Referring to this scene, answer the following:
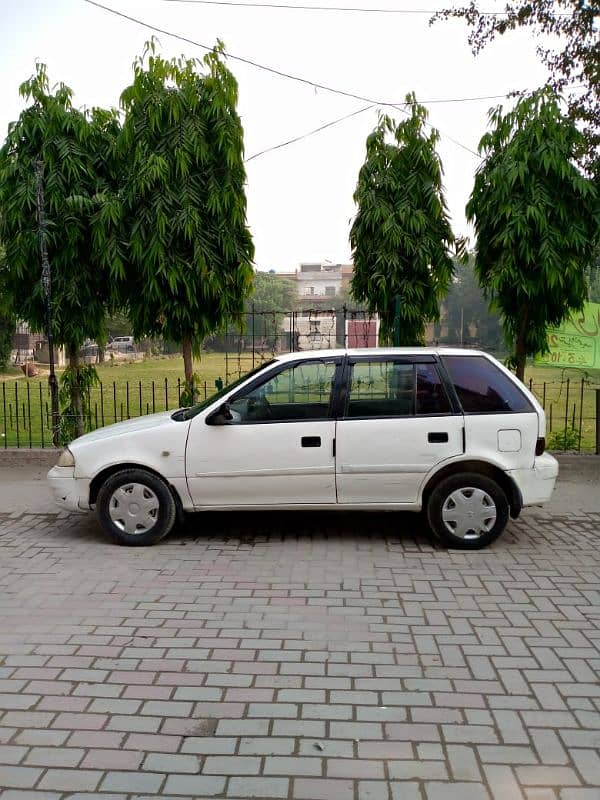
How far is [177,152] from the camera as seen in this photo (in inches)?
323

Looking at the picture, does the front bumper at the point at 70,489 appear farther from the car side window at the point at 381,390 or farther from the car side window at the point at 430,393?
the car side window at the point at 430,393

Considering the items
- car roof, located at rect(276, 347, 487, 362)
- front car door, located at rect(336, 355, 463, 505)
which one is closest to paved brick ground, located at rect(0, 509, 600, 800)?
front car door, located at rect(336, 355, 463, 505)

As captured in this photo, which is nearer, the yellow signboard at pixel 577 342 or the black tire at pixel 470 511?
the black tire at pixel 470 511

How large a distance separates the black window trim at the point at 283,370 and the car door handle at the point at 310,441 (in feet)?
0.49

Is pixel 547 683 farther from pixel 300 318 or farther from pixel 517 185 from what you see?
pixel 300 318

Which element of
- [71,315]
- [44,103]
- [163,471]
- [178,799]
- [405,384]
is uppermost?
[44,103]

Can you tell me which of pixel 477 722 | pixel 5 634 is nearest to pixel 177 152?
pixel 5 634

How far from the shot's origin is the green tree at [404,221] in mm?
8594

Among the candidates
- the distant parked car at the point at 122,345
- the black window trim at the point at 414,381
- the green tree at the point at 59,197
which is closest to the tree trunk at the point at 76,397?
the green tree at the point at 59,197

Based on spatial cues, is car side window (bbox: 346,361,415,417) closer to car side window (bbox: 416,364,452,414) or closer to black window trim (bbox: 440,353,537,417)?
car side window (bbox: 416,364,452,414)

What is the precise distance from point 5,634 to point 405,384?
360 centimetres

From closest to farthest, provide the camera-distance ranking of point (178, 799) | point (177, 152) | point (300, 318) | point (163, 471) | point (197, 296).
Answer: point (178, 799)
point (163, 471)
point (177, 152)
point (197, 296)
point (300, 318)

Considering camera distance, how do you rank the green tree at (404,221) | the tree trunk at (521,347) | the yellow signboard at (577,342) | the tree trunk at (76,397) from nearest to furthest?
the green tree at (404,221), the tree trunk at (521,347), the yellow signboard at (577,342), the tree trunk at (76,397)

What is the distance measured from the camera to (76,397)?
965cm
